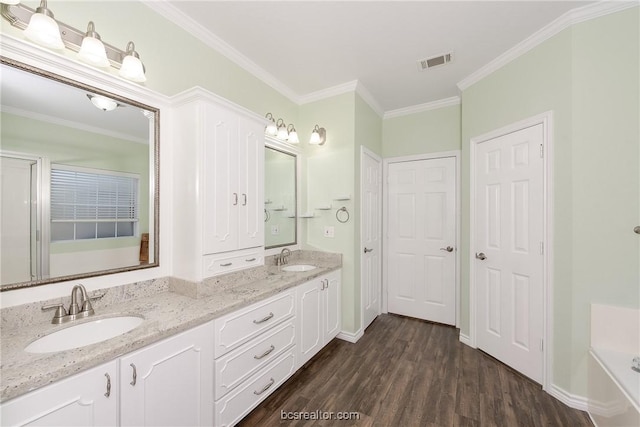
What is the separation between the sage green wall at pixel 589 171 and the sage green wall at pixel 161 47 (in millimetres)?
2476

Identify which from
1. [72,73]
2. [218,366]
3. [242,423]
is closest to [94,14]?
[72,73]

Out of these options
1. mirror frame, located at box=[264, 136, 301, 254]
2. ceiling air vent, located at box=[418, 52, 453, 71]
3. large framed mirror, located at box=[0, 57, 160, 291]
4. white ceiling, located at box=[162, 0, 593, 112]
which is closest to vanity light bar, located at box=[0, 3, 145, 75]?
large framed mirror, located at box=[0, 57, 160, 291]

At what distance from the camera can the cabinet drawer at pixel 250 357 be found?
1.47 metres

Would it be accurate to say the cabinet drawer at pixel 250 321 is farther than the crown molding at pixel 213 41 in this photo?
No

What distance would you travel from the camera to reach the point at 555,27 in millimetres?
1866

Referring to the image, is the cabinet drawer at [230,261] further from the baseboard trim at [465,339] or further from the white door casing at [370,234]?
the baseboard trim at [465,339]

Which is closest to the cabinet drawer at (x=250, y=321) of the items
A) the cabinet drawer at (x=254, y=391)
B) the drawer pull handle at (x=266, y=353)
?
the drawer pull handle at (x=266, y=353)

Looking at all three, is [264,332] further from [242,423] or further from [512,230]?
[512,230]

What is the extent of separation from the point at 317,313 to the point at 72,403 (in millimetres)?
1652

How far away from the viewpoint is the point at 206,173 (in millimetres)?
1630

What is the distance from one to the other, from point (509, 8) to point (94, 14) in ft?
8.49

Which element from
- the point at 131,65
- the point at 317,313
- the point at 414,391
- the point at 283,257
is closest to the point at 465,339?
the point at 414,391

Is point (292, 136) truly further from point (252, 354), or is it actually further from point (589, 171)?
point (589, 171)

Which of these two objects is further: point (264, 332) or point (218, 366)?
point (264, 332)
